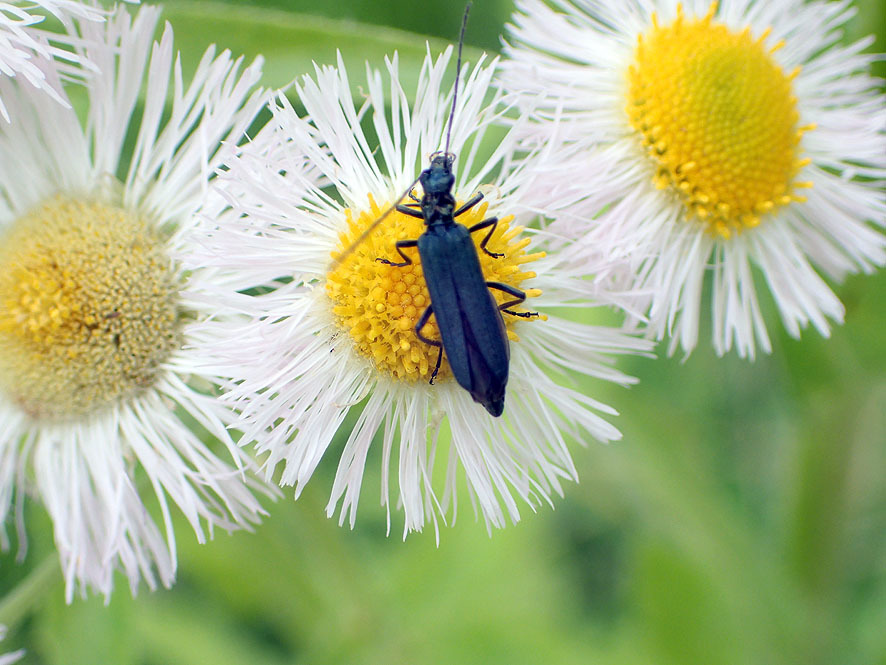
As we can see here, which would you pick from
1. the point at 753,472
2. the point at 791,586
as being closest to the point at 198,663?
the point at 791,586

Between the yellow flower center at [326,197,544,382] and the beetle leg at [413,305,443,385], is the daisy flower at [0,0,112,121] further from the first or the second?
the beetle leg at [413,305,443,385]

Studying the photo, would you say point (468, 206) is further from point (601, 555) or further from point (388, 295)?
point (601, 555)

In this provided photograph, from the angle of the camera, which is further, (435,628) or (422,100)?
(435,628)

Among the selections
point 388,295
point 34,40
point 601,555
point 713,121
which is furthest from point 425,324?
point 601,555

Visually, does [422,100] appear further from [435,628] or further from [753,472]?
[753,472]

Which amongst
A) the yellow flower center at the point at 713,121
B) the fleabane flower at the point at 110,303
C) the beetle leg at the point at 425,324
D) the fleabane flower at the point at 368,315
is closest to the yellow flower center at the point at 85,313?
the fleabane flower at the point at 110,303

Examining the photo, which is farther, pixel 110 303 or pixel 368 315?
pixel 110 303

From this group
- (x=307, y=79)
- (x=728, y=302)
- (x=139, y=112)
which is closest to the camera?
(x=307, y=79)
